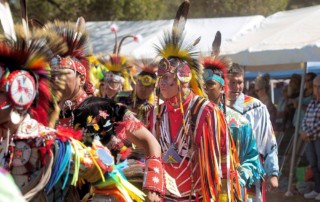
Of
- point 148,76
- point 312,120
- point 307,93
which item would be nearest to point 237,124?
point 148,76

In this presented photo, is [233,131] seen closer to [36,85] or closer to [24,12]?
[24,12]

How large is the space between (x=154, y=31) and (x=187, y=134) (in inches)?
421

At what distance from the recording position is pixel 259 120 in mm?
6152

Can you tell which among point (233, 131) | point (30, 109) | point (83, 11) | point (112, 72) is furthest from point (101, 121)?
point (83, 11)

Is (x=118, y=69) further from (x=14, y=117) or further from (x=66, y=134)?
(x=14, y=117)

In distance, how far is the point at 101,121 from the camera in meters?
4.38

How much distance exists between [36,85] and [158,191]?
109 centimetres

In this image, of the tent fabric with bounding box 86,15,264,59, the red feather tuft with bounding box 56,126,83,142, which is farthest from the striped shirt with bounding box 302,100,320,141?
the red feather tuft with bounding box 56,126,83,142

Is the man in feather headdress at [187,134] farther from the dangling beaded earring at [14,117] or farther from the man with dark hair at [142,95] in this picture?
the man with dark hair at [142,95]

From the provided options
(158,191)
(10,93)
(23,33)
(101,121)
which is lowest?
(158,191)

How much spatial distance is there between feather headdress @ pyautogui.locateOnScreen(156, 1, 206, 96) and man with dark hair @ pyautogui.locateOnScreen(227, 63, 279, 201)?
0.95 metres

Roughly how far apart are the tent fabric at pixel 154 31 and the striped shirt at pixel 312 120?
93.5 inches

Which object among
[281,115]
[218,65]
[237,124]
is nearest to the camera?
[237,124]

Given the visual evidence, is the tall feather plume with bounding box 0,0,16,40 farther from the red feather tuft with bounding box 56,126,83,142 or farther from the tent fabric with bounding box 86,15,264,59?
the tent fabric with bounding box 86,15,264,59
